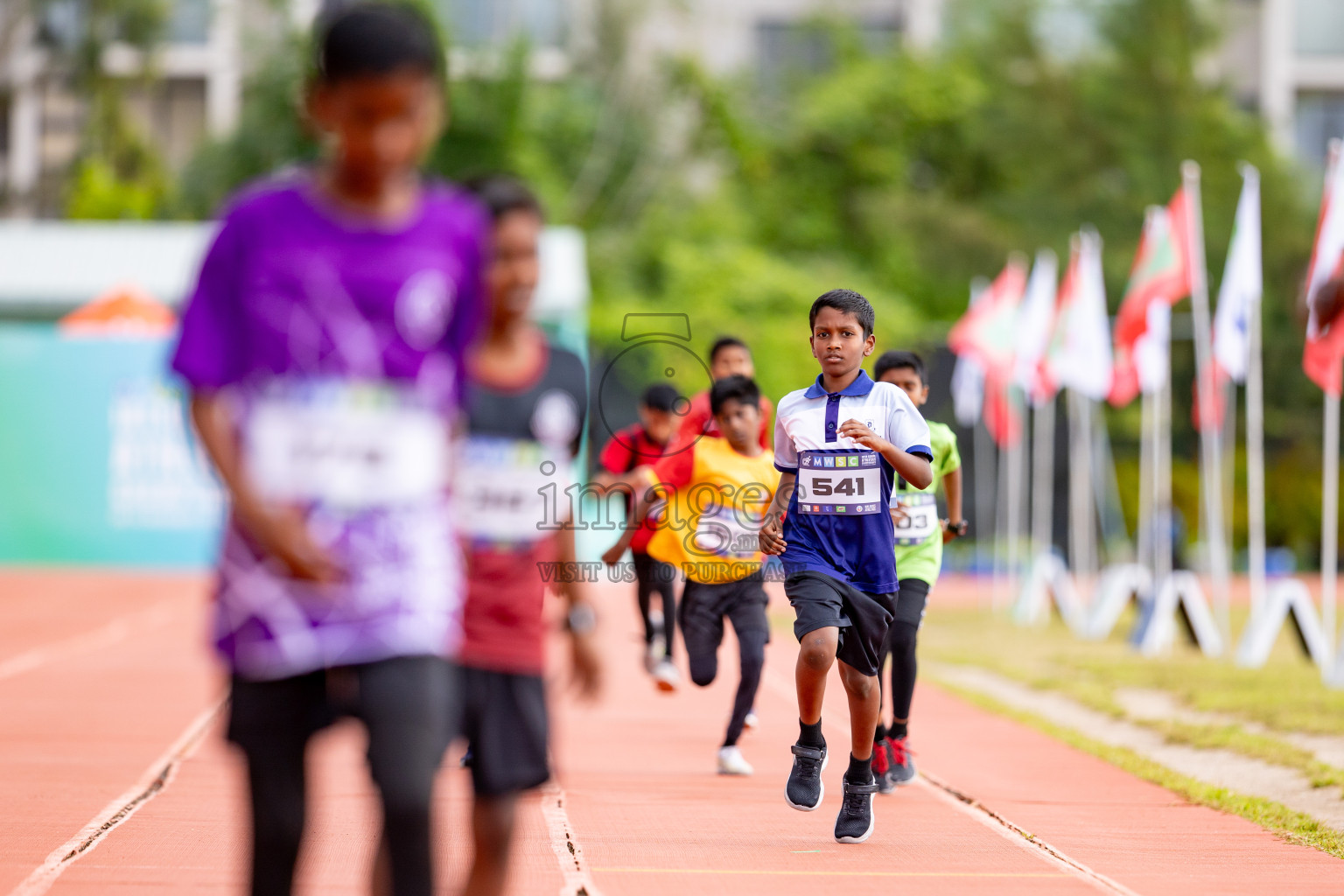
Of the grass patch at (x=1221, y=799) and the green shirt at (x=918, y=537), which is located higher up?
the green shirt at (x=918, y=537)

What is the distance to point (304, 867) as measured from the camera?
5.65 metres

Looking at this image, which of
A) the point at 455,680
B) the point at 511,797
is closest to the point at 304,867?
the point at 511,797

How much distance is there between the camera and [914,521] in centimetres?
771

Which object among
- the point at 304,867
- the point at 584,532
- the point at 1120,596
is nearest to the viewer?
the point at 304,867

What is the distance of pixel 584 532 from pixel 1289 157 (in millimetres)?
20245

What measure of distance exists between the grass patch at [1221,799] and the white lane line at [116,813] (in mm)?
4680

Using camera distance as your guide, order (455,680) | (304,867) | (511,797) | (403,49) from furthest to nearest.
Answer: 1. (304,867)
2. (511,797)
3. (455,680)
4. (403,49)

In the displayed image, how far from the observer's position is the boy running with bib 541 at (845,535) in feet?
20.7

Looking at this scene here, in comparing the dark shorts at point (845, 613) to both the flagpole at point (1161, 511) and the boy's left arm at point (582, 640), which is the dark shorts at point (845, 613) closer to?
the boy's left arm at point (582, 640)

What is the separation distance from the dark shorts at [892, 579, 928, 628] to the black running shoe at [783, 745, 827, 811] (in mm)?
1236

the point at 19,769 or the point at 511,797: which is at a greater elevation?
the point at 511,797

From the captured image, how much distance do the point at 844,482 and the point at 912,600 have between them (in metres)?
1.41

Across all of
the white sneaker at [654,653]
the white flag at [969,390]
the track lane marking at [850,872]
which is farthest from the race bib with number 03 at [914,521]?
the white flag at [969,390]

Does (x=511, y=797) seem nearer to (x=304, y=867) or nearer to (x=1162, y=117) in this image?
(x=304, y=867)
